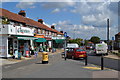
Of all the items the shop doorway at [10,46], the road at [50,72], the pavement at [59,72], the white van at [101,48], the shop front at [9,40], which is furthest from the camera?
the white van at [101,48]

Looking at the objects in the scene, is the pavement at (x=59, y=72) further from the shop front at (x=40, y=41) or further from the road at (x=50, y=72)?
the shop front at (x=40, y=41)

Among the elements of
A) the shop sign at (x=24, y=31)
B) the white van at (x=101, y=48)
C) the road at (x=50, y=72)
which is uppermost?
the shop sign at (x=24, y=31)

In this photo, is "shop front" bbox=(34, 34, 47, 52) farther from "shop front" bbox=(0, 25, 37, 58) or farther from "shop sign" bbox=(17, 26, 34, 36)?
"shop front" bbox=(0, 25, 37, 58)

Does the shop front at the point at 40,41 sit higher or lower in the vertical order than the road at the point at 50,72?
higher

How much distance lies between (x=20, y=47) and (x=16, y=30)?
3375 millimetres

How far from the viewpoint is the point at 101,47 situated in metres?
34.4

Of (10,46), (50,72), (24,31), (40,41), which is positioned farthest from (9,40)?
(50,72)

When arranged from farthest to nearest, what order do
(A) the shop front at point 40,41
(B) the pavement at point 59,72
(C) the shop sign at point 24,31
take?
(A) the shop front at point 40,41 → (C) the shop sign at point 24,31 → (B) the pavement at point 59,72

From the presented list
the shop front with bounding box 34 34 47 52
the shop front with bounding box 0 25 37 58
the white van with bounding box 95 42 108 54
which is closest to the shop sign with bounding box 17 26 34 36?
the shop front with bounding box 0 25 37 58

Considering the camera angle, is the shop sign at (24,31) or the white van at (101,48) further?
the white van at (101,48)

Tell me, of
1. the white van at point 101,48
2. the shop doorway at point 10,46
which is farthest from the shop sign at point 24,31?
the white van at point 101,48

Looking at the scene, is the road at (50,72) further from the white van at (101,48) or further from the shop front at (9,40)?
the white van at (101,48)

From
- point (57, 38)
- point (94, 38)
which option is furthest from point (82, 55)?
point (94, 38)

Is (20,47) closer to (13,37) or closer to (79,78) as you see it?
(13,37)
